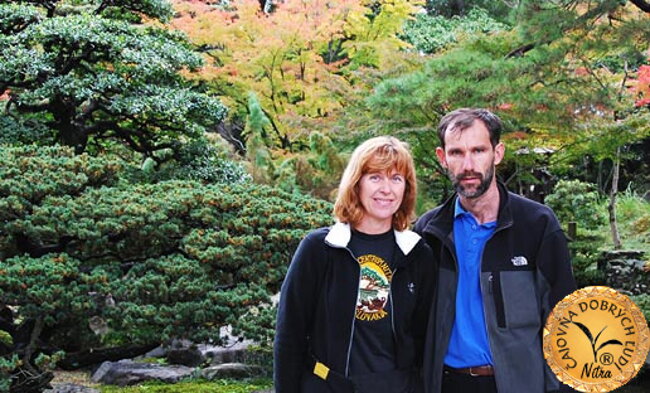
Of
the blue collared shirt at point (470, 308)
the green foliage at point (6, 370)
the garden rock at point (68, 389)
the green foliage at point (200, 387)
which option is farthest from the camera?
the green foliage at point (200, 387)

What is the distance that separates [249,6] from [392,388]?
1142 cm

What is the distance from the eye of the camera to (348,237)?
2.22m

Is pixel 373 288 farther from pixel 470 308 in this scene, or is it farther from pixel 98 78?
pixel 98 78

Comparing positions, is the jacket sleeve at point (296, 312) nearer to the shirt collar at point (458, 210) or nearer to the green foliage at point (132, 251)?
the shirt collar at point (458, 210)

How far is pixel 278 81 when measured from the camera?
12766 mm

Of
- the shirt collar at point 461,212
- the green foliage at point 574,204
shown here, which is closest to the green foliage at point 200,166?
the shirt collar at point 461,212

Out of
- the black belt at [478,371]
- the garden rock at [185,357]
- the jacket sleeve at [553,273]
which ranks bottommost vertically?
the garden rock at [185,357]

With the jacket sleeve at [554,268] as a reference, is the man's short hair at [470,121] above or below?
above

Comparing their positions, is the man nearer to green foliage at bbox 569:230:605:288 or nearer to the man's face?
the man's face

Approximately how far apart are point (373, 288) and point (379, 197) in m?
0.29

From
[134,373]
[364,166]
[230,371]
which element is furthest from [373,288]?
[134,373]

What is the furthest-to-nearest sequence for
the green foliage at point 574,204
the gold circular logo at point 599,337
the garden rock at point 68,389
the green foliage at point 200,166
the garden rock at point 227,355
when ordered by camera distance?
the green foliage at point 574,204
the green foliage at point 200,166
the garden rock at point 227,355
the garden rock at point 68,389
the gold circular logo at point 599,337

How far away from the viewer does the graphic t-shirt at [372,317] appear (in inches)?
85.8

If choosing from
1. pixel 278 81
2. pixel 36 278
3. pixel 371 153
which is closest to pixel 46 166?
pixel 36 278
